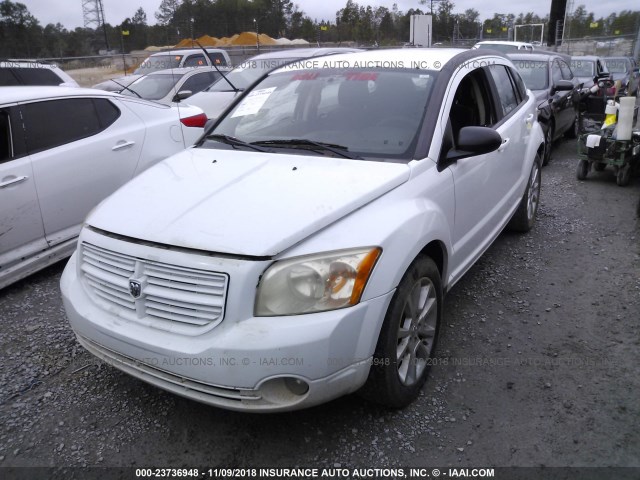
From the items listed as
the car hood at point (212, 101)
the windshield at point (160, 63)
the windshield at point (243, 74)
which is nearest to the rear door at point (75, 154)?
the car hood at point (212, 101)

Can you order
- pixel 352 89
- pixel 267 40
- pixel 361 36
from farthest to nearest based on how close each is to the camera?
pixel 361 36
pixel 267 40
pixel 352 89

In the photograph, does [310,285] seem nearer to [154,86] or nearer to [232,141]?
[232,141]

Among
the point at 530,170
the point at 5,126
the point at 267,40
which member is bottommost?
the point at 530,170

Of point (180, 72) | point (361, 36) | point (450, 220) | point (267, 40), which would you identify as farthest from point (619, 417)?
point (361, 36)

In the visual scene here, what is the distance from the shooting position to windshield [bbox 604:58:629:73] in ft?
58.9

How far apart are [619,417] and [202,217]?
228cm

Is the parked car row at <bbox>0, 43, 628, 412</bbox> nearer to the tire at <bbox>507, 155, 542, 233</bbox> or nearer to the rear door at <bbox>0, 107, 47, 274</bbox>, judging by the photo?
the rear door at <bbox>0, 107, 47, 274</bbox>

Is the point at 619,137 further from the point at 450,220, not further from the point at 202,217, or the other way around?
the point at 202,217

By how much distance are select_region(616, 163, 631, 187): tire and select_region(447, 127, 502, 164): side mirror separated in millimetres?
4649

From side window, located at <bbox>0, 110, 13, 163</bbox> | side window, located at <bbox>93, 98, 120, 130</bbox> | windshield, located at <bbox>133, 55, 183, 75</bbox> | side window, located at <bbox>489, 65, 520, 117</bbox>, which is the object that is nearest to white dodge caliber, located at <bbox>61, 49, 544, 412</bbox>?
side window, located at <bbox>489, 65, 520, 117</bbox>

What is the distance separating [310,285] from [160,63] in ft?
43.8

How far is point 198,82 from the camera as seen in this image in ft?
Result: 36.1

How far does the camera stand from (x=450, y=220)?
3.07 m

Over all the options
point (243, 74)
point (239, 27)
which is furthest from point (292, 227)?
point (239, 27)
